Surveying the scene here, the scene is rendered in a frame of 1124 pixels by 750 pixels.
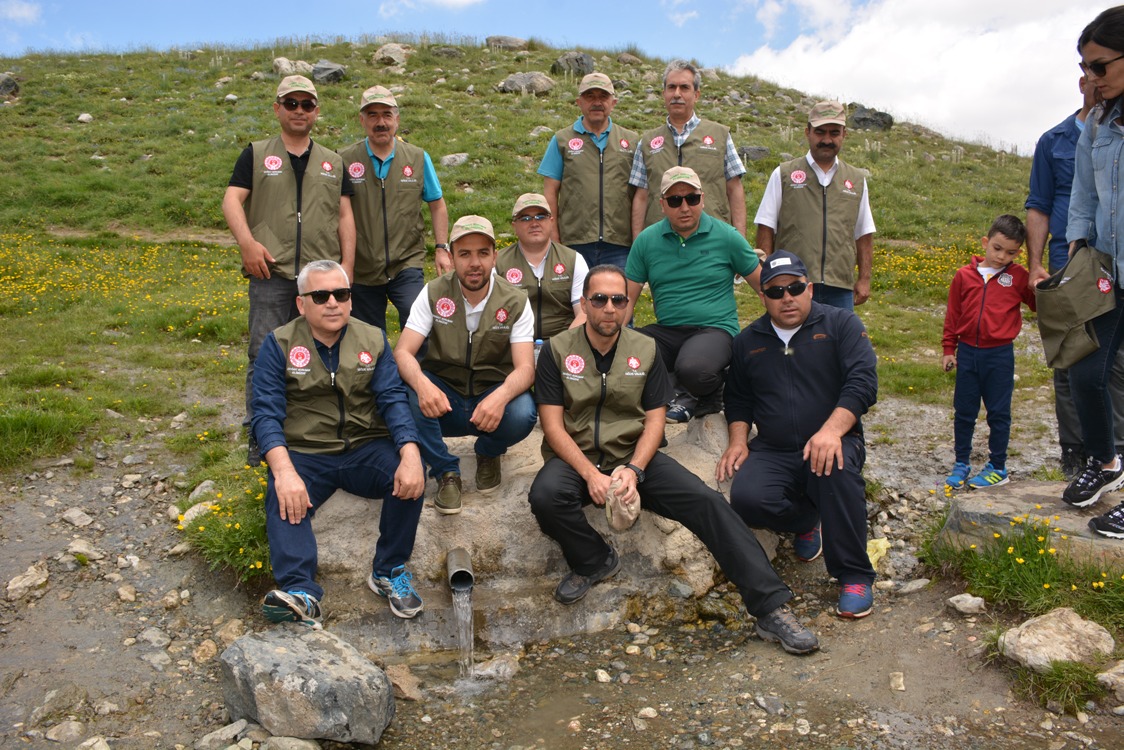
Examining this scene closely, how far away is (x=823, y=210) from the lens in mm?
7105

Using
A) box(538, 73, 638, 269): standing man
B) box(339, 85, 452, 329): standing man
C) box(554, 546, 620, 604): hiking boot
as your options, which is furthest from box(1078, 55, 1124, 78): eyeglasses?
box(339, 85, 452, 329): standing man

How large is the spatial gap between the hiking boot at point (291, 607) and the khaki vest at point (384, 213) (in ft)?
10.5

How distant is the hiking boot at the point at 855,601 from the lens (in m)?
5.41

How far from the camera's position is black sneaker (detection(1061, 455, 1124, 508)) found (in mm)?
5359

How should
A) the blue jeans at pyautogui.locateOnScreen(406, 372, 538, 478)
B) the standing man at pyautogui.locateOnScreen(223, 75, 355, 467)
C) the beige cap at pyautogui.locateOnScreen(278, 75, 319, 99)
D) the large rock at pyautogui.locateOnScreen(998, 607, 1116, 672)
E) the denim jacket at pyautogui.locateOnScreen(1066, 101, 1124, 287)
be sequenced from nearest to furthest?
the large rock at pyautogui.locateOnScreen(998, 607, 1116, 672) < the denim jacket at pyautogui.locateOnScreen(1066, 101, 1124, 287) < the blue jeans at pyautogui.locateOnScreen(406, 372, 538, 478) < the beige cap at pyautogui.locateOnScreen(278, 75, 319, 99) < the standing man at pyautogui.locateOnScreen(223, 75, 355, 467)

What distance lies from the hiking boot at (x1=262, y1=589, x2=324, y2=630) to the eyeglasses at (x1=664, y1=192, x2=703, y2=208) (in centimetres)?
372

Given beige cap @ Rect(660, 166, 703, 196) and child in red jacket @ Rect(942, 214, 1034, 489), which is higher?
beige cap @ Rect(660, 166, 703, 196)

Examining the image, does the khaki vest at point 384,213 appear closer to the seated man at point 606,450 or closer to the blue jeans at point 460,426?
the blue jeans at point 460,426

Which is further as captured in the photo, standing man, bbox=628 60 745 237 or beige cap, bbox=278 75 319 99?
standing man, bbox=628 60 745 237

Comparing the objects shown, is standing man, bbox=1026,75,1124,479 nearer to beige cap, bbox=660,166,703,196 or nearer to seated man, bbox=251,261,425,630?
beige cap, bbox=660,166,703,196

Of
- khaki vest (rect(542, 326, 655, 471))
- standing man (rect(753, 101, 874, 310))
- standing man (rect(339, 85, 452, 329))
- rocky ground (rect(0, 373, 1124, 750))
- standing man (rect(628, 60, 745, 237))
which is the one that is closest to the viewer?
rocky ground (rect(0, 373, 1124, 750))

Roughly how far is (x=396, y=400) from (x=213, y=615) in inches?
76.5

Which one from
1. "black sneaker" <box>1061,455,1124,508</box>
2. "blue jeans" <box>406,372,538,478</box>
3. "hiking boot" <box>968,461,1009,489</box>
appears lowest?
"hiking boot" <box>968,461,1009,489</box>

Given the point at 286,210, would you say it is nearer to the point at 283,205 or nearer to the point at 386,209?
the point at 283,205
